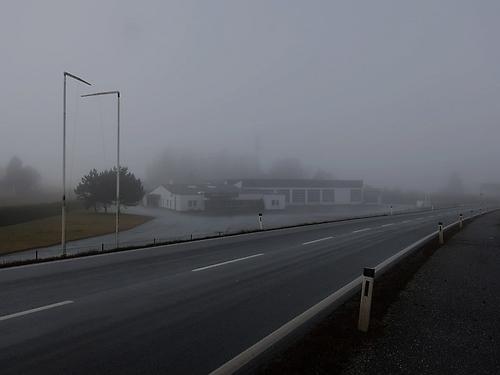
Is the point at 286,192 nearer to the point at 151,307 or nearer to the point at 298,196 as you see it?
the point at 298,196

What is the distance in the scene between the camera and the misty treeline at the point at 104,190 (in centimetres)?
7100

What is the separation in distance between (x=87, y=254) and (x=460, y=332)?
11.9 metres

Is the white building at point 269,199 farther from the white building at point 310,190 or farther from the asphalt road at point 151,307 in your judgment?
the asphalt road at point 151,307

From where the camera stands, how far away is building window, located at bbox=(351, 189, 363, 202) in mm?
105981

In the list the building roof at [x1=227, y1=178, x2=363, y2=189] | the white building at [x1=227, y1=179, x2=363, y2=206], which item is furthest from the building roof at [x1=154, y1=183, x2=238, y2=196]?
the building roof at [x1=227, y1=178, x2=363, y2=189]

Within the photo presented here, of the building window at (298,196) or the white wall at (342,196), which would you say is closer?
the building window at (298,196)

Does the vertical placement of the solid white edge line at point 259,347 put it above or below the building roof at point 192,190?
below

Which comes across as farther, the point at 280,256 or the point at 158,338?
the point at 280,256

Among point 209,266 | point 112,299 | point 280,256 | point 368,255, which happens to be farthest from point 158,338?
point 368,255

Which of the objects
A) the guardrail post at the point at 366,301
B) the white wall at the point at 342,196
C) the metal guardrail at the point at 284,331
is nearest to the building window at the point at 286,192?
the white wall at the point at 342,196

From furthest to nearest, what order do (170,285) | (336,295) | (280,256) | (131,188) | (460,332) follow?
1. (131,188)
2. (280,256)
3. (170,285)
4. (336,295)
5. (460,332)

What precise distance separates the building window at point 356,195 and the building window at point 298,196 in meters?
15.1

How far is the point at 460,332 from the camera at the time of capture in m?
5.82

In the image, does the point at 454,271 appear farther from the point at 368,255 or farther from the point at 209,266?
the point at 209,266
